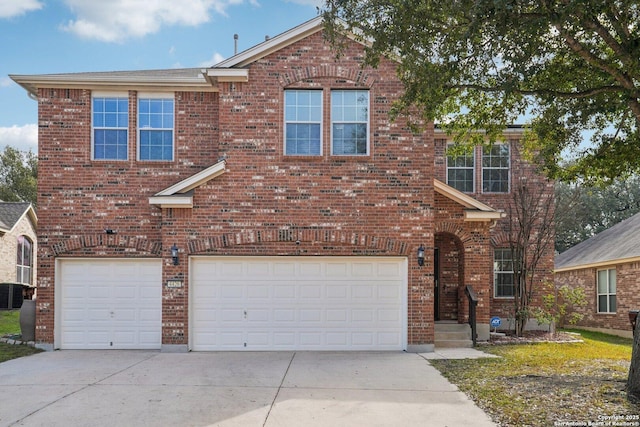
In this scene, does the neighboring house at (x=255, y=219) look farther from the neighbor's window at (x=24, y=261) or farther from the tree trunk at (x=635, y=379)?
the neighbor's window at (x=24, y=261)

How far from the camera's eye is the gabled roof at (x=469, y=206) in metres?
14.5

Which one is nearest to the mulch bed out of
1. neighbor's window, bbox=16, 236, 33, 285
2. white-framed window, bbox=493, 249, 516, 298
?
white-framed window, bbox=493, 249, 516, 298

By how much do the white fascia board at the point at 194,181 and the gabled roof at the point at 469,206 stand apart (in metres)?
5.64

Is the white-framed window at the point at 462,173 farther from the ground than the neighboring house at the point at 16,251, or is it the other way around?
the white-framed window at the point at 462,173

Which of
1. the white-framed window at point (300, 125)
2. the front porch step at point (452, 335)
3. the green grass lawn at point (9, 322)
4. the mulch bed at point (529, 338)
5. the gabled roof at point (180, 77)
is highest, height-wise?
the gabled roof at point (180, 77)

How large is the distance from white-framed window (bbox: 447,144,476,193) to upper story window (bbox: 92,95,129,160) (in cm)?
971

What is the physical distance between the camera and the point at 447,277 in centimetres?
1580

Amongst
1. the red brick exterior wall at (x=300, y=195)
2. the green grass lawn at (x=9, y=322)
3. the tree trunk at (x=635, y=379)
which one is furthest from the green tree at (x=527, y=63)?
the green grass lawn at (x=9, y=322)

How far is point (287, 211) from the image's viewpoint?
13148mm

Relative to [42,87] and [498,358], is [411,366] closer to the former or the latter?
[498,358]

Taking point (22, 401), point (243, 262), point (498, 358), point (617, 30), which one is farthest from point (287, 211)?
point (617, 30)

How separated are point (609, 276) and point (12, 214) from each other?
27361mm

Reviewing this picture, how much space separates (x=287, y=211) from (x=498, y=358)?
18.8 ft

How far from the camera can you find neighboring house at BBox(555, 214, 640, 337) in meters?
19.1
